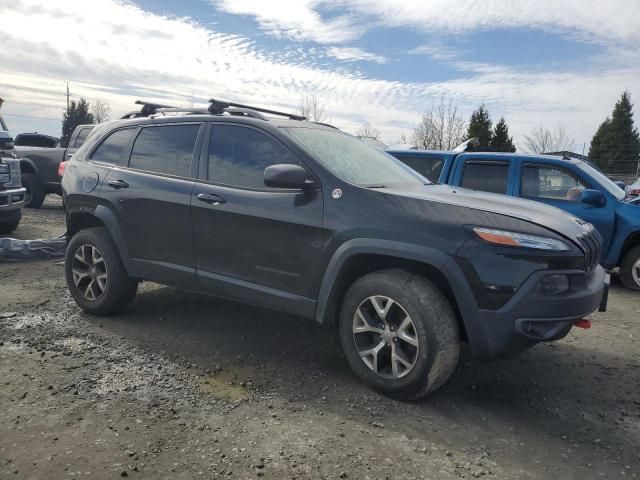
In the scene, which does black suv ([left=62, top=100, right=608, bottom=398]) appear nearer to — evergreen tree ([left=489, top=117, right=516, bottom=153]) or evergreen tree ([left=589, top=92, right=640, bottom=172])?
evergreen tree ([left=489, top=117, right=516, bottom=153])

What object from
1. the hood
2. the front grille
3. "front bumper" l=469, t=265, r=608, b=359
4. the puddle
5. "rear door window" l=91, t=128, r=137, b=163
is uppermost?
"rear door window" l=91, t=128, r=137, b=163

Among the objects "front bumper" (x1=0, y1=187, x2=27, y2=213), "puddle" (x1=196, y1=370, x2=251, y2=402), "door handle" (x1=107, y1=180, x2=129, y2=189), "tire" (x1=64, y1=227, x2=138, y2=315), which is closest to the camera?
"puddle" (x1=196, y1=370, x2=251, y2=402)

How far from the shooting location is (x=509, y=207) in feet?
10.8

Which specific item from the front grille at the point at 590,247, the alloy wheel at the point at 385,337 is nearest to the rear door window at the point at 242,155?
the alloy wheel at the point at 385,337

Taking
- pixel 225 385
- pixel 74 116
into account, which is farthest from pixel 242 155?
pixel 74 116

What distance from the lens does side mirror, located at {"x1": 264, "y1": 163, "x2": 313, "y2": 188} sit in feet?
11.1

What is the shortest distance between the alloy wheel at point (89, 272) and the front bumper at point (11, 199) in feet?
15.4

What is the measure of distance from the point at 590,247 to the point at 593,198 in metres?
3.67

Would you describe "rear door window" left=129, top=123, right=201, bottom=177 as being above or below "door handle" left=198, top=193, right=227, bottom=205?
above

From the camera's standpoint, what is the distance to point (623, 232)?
21.3ft

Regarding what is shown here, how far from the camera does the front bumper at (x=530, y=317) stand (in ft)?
9.50

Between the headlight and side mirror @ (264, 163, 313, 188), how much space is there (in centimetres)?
118

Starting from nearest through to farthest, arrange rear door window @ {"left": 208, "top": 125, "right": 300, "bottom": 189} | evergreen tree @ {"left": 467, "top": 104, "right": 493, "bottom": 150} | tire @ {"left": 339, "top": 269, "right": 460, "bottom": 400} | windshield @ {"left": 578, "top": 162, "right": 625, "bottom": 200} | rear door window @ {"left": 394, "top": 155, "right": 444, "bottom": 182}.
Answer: tire @ {"left": 339, "top": 269, "right": 460, "bottom": 400} < rear door window @ {"left": 208, "top": 125, "right": 300, "bottom": 189} < windshield @ {"left": 578, "top": 162, "right": 625, "bottom": 200} < rear door window @ {"left": 394, "top": 155, "right": 444, "bottom": 182} < evergreen tree @ {"left": 467, "top": 104, "right": 493, "bottom": 150}

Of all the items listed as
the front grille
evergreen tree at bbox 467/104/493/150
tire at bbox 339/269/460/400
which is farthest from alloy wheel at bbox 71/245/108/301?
evergreen tree at bbox 467/104/493/150
